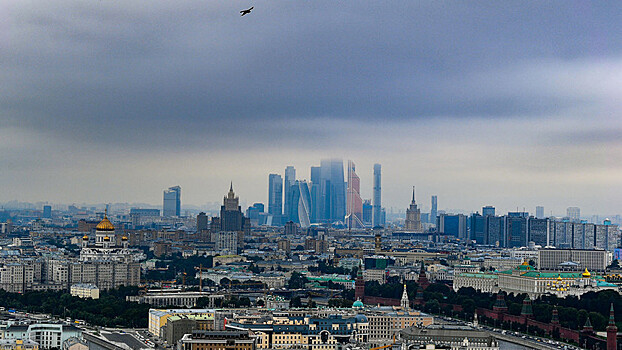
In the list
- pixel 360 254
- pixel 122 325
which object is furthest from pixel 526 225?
pixel 122 325

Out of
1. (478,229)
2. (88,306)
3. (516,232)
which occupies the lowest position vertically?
(88,306)

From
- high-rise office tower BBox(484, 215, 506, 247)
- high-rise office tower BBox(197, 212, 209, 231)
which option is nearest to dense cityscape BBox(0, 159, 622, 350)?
high-rise office tower BBox(484, 215, 506, 247)

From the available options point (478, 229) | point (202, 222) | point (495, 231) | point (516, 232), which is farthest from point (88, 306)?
point (202, 222)

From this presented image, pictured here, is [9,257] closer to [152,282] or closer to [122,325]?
[152,282]

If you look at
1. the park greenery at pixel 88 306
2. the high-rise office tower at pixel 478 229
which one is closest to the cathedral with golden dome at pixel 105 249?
the park greenery at pixel 88 306

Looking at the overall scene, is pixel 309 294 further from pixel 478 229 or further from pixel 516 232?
pixel 478 229

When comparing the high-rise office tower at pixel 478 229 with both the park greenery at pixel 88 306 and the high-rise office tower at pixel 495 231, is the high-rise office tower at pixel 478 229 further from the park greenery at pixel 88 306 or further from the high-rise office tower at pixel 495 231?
the park greenery at pixel 88 306

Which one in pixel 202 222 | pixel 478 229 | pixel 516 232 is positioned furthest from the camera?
pixel 202 222

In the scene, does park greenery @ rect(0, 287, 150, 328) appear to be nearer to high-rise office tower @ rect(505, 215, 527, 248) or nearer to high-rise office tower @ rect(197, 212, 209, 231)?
high-rise office tower @ rect(505, 215, 527, 248)
